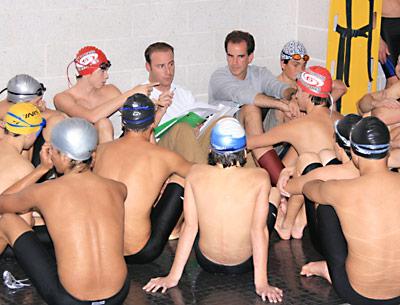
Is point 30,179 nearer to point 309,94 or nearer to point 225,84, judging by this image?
point 309,94

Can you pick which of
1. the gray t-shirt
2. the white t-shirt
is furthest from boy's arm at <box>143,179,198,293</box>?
the gray t-shirt

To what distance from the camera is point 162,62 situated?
7.91 m

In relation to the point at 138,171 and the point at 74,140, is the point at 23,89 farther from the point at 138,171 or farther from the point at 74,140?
the point at 74,140

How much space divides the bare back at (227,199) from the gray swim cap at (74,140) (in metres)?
0.75

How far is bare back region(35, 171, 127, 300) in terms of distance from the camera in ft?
17.3

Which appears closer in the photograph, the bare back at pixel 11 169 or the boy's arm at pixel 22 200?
the boy's arm at pixel 22 200

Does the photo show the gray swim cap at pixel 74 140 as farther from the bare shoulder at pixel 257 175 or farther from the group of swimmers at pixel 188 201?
the bare shoulder at pixel 257 175

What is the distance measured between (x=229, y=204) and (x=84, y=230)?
0.97 m

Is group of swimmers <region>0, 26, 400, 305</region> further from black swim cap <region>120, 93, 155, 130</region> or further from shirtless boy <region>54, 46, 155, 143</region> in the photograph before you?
shirtless boy <region>54, 46, 155, 143</region>

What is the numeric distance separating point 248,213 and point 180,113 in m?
2.39

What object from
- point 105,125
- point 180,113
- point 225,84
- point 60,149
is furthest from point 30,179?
point 225,84

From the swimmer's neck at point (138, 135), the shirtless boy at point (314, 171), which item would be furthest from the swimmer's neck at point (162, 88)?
the swimmer's neck at point (138, 135)

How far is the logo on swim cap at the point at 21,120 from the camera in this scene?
247 inches

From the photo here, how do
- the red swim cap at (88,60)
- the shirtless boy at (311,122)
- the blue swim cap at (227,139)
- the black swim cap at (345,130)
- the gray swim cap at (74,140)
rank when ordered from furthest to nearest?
the red swim cap at (88,60) → the shirtless boy at (311,122) → the black swim cap at (345,130) → the blue swim cap at (227,139) → the gray swim cap at (74,140)
